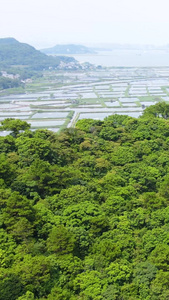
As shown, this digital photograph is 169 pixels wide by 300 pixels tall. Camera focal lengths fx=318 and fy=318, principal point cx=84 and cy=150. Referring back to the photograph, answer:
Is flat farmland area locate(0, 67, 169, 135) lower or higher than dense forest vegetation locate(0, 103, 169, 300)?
higher

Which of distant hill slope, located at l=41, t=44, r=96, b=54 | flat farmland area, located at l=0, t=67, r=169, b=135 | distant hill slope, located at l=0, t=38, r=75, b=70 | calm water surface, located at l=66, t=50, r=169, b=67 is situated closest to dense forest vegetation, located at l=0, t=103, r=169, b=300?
flat farmland area, located at l=0, t=67, r=169, b=135

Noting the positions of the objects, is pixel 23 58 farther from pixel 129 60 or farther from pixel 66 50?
pixel 66 50

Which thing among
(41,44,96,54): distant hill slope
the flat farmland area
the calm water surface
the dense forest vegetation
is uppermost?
(41,44,96,54): distant hill slope

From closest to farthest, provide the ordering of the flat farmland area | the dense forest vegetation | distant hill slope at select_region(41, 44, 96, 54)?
the dense forest vegetation, the flat farmland area, distant hill slope at select_region(41, 44, 96, 54)

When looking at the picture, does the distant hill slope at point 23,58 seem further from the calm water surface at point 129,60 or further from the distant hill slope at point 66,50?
the distant hill slope at point 66,50

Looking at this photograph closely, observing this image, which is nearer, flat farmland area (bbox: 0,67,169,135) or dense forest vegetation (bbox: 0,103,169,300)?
dense forest vegetation (bbox: 0,103,169,300)

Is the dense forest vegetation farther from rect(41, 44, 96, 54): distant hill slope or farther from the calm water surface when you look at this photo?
rect(41, 44, 96, 54): distant hill slope

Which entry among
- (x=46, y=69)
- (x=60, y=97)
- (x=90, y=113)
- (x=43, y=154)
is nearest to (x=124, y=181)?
(x=43, y=154)

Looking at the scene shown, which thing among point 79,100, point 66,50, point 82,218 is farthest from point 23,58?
point 82,218
